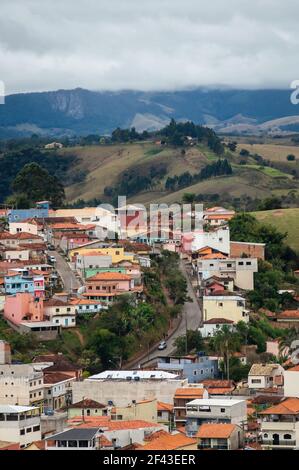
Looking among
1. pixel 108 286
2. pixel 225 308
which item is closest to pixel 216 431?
pixel 225 308

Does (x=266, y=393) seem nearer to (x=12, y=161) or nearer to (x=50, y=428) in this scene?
(x=50, y=428)

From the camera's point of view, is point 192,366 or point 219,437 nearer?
point 219,437

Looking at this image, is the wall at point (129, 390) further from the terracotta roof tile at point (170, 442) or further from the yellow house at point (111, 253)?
the yellow house at point (111, 253)

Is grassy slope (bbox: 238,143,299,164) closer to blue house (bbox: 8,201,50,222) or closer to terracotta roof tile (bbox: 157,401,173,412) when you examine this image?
blue house (bbox: 8,201,50,222)

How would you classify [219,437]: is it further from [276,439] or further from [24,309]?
[24,309]

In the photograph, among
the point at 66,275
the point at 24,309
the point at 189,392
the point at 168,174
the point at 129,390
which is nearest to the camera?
the point at 189,392
